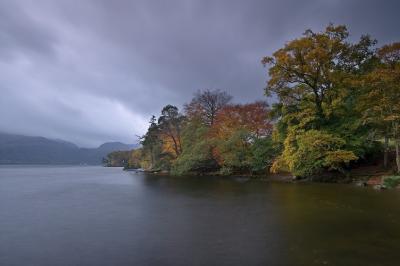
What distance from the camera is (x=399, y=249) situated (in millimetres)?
8336

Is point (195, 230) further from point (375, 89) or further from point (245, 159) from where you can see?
point (245, 159)

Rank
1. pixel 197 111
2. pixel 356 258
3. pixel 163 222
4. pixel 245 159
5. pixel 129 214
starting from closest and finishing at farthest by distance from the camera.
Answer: pixel 356 258
pixel 163 222
pixel 129 214
pixel 245 159
pixel 197 111

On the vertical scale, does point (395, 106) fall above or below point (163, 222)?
above

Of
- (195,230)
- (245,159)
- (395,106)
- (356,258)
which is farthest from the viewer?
(245,159)

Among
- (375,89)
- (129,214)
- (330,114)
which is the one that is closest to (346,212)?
(129,214)

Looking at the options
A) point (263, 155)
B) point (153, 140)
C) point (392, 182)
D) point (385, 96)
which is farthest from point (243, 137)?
point (153, 140)

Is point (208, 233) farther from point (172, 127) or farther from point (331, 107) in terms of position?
point (172, 127)

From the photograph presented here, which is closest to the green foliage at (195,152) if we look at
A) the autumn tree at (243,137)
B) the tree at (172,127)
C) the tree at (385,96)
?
the autumn tree at (243,137)

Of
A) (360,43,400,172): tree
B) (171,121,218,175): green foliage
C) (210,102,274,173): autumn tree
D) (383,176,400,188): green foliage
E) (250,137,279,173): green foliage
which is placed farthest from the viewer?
(171,121,218,175): green foliage

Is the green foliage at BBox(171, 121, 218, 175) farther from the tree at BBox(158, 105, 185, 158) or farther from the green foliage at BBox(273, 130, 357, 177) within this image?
the green foliage at BBox(273, 130, 357, 177)

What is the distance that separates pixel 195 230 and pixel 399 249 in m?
6.23

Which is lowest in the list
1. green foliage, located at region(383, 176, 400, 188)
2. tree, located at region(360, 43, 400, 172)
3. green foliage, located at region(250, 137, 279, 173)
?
green foliage, located at region(383, 176, 400, 188)

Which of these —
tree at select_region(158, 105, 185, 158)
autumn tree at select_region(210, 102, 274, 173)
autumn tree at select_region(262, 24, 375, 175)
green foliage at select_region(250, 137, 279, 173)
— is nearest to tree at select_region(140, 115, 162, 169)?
tree at select_region(158, 105, 185, 158)

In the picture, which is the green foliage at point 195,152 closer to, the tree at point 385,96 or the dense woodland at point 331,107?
the dense woodland at point 331,107
